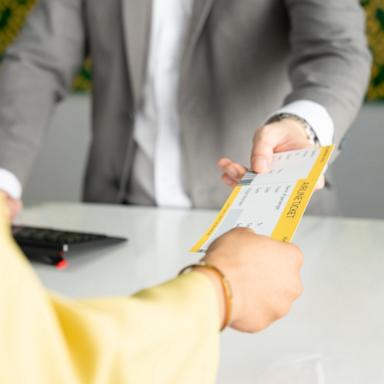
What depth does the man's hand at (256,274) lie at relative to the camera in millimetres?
502

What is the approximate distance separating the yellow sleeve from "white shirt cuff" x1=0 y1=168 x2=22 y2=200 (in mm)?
862

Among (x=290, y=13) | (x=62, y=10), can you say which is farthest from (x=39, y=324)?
(x=62, y=10)

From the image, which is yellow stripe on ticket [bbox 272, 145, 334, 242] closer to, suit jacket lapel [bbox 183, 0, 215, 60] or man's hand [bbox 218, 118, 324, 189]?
man's hand [bbox 218, 118, 324, 189]

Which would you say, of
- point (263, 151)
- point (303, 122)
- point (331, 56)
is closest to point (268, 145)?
point (263, 151)

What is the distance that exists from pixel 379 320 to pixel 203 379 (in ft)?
1.02

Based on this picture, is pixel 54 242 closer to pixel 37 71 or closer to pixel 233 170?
pixel 233 170

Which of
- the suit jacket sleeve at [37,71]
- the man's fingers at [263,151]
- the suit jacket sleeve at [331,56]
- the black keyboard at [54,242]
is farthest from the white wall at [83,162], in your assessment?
the man's fingers at [263,151]

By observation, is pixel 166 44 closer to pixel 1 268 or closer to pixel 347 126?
pixel 347 126

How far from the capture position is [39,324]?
36 cm

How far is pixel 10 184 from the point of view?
4.17ft

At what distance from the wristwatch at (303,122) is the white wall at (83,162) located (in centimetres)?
132

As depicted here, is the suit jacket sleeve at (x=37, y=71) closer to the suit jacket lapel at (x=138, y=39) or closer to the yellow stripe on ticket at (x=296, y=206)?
the suit jacket lapel at (x=138, y=39)

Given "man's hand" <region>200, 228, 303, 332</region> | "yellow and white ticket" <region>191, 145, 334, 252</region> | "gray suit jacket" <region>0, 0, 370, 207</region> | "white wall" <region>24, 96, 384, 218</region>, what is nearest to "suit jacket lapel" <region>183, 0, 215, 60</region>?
"gray suit jacket" <region>0, 0, 370, 207</region>

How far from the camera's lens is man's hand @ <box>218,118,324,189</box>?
81 cm
